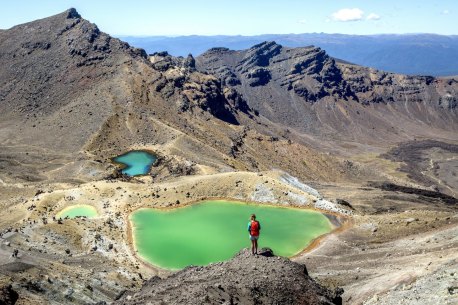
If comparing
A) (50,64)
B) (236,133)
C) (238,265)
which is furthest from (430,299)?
(50,64)

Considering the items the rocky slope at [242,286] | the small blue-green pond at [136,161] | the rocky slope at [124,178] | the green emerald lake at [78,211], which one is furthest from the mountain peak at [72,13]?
the rocky slope at [242,286]

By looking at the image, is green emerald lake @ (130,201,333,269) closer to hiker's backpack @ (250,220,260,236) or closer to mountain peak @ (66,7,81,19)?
hiker's backpack @ (250,220,260,236)

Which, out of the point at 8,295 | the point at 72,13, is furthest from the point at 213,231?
the point at 72,13

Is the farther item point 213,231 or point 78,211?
point 78,211

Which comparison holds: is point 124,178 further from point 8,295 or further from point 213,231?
point 8,295

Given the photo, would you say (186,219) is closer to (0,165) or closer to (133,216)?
(133,216)

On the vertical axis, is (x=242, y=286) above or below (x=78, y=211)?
above

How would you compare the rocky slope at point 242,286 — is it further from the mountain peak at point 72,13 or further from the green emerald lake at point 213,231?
the mountain peak at point 72,13
